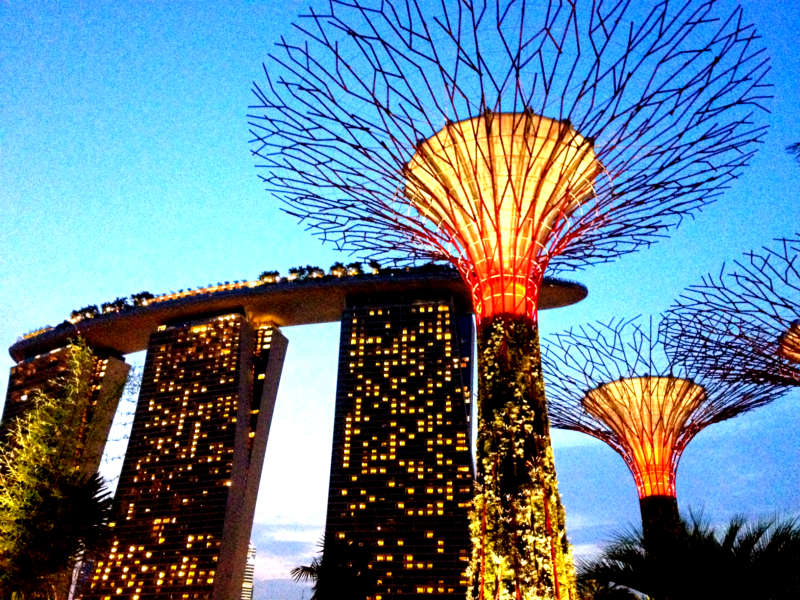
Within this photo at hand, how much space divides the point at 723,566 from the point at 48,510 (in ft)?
53.4

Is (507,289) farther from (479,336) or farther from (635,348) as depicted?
(635,348)

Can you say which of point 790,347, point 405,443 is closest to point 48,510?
point 790,347

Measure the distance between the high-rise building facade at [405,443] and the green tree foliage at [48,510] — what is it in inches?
1481

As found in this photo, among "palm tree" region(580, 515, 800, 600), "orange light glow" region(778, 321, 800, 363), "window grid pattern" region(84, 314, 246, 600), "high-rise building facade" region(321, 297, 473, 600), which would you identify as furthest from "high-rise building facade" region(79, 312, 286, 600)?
"palm tree" region(580, 515, 800, 600)

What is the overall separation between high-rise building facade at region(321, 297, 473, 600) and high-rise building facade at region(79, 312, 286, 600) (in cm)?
957

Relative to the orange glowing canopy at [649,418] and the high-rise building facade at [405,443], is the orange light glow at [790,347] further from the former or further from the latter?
the high-rise building facade at [405,443]

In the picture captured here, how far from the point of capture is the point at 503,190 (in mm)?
10820

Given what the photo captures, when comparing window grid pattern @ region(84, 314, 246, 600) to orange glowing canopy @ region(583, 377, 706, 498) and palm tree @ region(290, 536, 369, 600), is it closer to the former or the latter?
palm tree @ region(290, 536, 369, 600)

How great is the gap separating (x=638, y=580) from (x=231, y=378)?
220 feet

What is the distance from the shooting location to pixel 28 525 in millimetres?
16734

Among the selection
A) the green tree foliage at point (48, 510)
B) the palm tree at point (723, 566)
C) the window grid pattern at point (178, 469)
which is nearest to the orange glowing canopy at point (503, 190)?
the palm tree at point (723, 566)

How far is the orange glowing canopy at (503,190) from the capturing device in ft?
34.3

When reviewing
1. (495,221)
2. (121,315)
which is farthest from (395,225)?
(121,315)

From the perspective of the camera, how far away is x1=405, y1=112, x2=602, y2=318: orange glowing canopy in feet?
34.3
